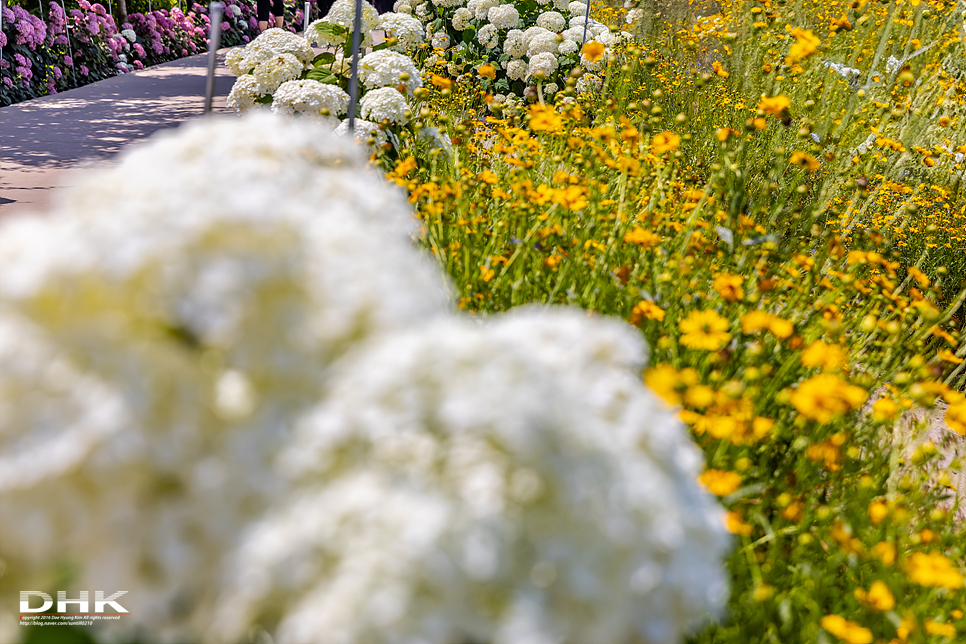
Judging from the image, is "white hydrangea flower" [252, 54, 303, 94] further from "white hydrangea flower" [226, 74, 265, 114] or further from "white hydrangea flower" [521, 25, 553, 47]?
"white hydrangea flower" [521, 25, 553, 47]

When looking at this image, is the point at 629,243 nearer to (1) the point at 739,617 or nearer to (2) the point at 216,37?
(1) the point at 739,617

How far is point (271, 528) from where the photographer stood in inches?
26.9

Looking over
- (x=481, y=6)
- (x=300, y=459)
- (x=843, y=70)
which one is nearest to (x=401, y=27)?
(x=481, y=6)

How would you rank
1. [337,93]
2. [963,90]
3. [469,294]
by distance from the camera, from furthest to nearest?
1. [963,90]
2. [337,93]
3. [469,294]

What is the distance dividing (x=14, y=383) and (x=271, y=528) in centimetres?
33

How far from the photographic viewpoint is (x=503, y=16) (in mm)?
6504

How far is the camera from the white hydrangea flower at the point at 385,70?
12.4 feet

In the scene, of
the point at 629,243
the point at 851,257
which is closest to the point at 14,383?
the point at 629,243

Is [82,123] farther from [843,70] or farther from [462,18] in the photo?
[843,70]

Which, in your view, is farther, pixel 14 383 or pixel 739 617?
pixel 739 617

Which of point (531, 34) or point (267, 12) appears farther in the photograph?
point (267, 12)

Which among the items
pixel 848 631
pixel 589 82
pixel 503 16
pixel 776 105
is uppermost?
pixel 503 16

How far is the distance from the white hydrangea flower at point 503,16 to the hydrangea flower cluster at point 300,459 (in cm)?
642

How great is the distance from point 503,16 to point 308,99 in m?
3.78
